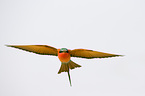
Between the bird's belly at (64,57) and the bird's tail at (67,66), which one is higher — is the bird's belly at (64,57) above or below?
above

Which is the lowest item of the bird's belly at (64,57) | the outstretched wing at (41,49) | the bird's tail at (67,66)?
the bird's tail at (67,66)

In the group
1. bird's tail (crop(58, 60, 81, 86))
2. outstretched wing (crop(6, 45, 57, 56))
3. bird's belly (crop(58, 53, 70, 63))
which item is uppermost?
outstretched wing (crop(6, 45, 57, 56))

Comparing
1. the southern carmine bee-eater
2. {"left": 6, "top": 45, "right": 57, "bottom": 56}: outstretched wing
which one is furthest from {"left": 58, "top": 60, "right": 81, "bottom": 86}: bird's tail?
{"left": 6, "top": 45, "right": 57, "bottom": 56}: outstretched wing

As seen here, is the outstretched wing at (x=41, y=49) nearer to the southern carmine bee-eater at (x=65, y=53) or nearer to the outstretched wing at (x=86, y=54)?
the southern carmine bee-eater at (x=65, y=53)

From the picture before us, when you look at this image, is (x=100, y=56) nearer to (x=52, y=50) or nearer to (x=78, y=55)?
(x=78, y=55)

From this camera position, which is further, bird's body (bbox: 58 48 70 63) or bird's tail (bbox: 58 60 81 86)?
bird's tail (bbox: 58 60 81 86)

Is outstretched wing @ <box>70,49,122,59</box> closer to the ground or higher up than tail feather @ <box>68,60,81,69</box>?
higher up

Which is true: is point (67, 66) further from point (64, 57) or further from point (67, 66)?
point (64, 57)

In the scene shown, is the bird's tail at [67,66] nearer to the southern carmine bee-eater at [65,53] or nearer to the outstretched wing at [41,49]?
the southern carmine bee-eater at [65,53]

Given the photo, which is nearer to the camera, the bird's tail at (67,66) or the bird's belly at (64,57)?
the bird's belly at (64,57)

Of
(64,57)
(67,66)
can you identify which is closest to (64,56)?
(64,57)

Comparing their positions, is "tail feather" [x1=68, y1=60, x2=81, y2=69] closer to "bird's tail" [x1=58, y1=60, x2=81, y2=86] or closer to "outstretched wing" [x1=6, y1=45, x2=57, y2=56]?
"bird's tail" [x1=58, y1=60, x2=81, y2=86]

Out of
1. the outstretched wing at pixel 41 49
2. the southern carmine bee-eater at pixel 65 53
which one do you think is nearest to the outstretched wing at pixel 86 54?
the southern carmine bee-eater at pixel 65 53

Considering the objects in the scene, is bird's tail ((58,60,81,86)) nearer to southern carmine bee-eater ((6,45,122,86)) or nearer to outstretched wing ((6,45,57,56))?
southern carmine bee-eater ((6,45,122,86))
